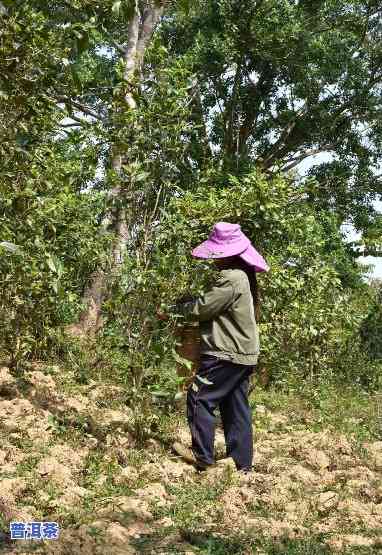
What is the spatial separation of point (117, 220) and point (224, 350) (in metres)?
1.14

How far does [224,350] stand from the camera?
4.42 meters

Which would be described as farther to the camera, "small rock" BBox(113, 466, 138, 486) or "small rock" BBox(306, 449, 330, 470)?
"small rock" BBox(306, 449, 330, 470)

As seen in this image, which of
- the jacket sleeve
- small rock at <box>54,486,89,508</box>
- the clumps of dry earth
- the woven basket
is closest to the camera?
the clumps of dry earth

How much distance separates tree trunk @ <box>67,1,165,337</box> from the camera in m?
4.59

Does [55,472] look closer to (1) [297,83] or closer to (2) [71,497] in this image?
(2) [71,497]

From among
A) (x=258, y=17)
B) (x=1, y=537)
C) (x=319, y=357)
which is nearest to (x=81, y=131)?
(x=1, y=537)

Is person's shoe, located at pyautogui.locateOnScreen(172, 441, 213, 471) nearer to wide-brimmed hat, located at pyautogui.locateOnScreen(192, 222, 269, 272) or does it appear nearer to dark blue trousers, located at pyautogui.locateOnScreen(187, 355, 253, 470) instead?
dark blue trousers, located at pyautogui.locateOnScreen(187, 355, 253, 470)

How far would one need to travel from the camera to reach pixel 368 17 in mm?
13438

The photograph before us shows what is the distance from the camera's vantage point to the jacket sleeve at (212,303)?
14.4 ft

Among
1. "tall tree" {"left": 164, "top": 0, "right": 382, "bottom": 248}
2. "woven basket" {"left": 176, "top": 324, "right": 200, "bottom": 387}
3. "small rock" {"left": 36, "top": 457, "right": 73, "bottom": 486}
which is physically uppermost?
"tall tree" {"left": 164, "top": 0, "right": 382, "bottom": 248}

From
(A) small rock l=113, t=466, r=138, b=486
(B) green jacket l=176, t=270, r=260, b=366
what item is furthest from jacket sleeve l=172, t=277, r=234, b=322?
(A) small rock l=113, t=466, r=138, b=486

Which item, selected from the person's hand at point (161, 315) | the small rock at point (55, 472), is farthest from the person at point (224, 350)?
the small rock at point (55, 472)

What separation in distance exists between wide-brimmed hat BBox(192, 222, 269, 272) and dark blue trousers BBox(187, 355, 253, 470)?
645 mm

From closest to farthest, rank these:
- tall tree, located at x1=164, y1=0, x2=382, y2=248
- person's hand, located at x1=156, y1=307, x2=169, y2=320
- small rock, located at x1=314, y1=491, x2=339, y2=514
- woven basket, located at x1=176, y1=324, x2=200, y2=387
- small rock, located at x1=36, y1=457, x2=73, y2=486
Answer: small rock, located at x1=36, y1=457, x2=73, y2=486, small rock, located at x1=314, y1=491, x2=339, y2=514, person's hand, located at x1=156, y1=307, x2=169, y2=320, woven basket, located at x1=176, y1=324, x2=200, y2=387, tall tree, located at x1=164, y1=0, x2=382, y2=248
